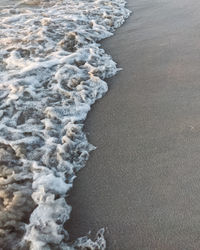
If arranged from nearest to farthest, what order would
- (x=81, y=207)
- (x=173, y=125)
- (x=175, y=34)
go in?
(x=81, y=207), (x=173, y=125), (x=175, y=34)

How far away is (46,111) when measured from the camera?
3.33m

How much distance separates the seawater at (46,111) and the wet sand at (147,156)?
0.13 m

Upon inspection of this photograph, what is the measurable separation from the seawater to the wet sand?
0.13 m

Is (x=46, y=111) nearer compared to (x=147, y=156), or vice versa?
(x=147, y=156)

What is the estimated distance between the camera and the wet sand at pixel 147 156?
2070mm

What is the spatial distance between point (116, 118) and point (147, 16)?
3245mm

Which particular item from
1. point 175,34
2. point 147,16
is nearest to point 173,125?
point 175,34

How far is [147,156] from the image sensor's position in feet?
8.60

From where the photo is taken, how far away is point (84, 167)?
8.61 ft

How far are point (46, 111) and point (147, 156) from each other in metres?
1.32

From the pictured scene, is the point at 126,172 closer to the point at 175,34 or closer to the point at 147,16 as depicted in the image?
the point at 175,34

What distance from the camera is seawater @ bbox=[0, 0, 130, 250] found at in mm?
2139

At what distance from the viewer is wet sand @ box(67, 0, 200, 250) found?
2070 millimetres

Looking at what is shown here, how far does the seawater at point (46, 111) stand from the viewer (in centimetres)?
214
